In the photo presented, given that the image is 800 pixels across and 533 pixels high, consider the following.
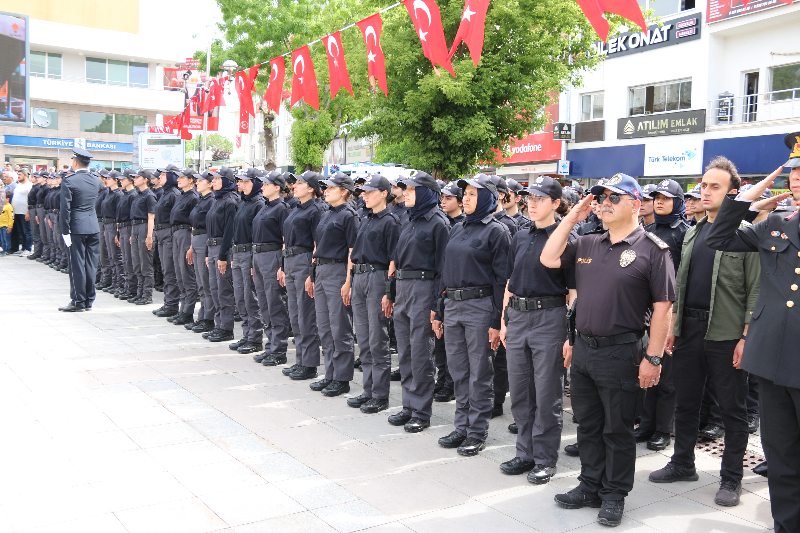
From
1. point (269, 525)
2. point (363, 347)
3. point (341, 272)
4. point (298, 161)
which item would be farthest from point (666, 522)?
point (298, 161)

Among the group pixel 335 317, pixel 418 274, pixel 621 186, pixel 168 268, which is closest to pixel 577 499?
pixel 621 186

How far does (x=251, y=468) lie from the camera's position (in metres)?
5.17

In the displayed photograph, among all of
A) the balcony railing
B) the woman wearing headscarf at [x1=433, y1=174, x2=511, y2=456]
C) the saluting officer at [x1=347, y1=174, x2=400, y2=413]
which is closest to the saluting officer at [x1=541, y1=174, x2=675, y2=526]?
the woman wearing headscarf at [x1=433, y1=174, x2=511, y2=456]

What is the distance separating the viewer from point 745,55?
71.7ft

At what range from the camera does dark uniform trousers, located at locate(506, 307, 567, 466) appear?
16.6ft

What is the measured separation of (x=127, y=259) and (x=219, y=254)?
431 centimetres

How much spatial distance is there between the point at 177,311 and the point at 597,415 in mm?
8718

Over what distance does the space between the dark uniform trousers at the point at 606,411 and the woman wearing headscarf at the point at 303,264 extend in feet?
13.0

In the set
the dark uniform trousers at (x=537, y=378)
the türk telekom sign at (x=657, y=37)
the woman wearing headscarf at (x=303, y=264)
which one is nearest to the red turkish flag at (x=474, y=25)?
the woman wearing headscarf at (x=303, y=264)

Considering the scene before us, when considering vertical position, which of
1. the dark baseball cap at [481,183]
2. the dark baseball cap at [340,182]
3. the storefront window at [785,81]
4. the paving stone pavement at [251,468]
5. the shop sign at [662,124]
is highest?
the storefront window at [785,81]

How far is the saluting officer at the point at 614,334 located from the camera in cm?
440

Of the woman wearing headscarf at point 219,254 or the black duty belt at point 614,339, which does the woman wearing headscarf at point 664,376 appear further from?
the woman wearing headscarf at point 219,254

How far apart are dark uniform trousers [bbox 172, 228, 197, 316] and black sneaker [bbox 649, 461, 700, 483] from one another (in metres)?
7.77

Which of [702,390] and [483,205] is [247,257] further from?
[702,390]
